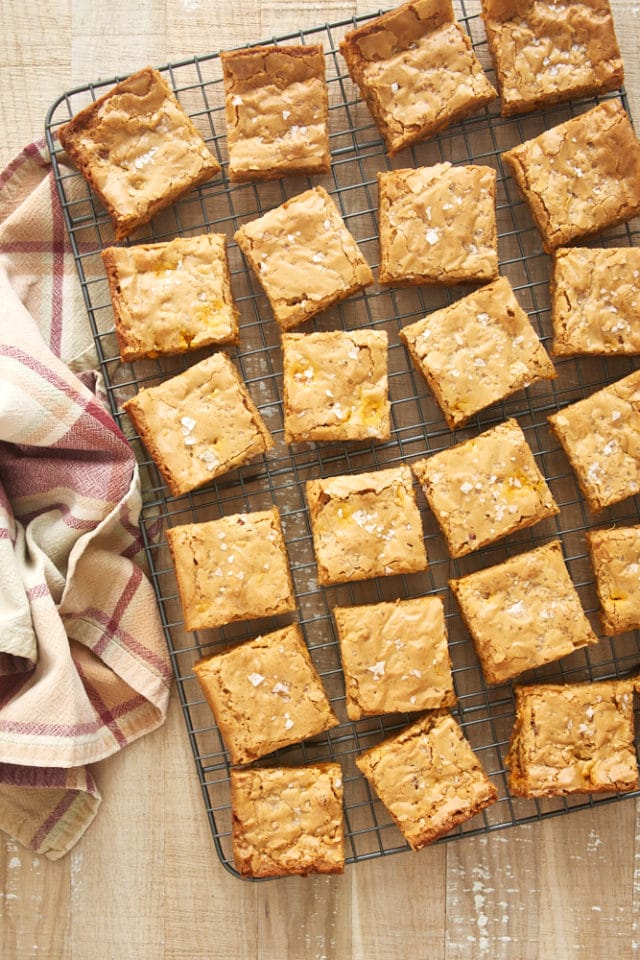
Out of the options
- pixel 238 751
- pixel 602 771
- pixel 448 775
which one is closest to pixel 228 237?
pixel 238 751

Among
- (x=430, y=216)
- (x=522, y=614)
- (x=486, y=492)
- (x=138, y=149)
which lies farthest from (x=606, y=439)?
(x=138, y=149)

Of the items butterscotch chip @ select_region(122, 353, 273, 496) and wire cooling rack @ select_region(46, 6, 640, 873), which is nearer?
butterscotch chip @ select_region(122, 353, 273, 496)

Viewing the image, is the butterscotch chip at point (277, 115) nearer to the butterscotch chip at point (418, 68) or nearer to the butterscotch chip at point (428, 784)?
the butterscotch chip at point (418, 68)

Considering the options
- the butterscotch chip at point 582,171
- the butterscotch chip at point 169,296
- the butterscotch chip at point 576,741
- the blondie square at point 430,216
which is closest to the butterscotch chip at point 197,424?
the butterscotch chip at point 169,296

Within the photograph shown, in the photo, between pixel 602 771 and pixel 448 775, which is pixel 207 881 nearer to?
pixel 448 775

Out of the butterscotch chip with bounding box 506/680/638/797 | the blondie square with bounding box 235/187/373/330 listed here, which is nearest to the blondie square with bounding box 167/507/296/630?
the blondie square with bounding box 235/187/373/330

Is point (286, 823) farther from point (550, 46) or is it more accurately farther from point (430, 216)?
point (550, 46)

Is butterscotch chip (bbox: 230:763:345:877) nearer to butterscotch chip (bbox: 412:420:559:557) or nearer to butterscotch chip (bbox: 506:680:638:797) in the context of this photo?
butterscotch chip (bbox: 506:680:638:797)
